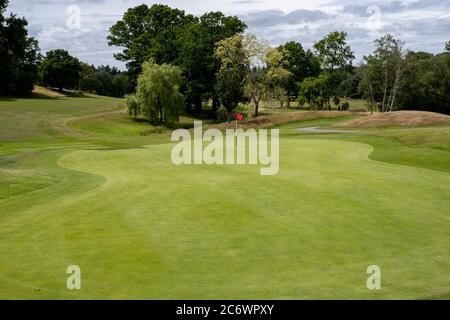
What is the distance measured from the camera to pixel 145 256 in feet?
47.4

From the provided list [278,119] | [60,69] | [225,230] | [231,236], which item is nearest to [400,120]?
[278,119]

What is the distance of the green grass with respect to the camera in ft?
41.1

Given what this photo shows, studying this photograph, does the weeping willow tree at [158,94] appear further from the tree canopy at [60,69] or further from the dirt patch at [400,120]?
the tree canopy at [60,69]

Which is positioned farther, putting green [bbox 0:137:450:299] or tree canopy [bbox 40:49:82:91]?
tree canopy [bbox 40:49:82:91]

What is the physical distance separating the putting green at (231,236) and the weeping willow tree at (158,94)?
60761 mm

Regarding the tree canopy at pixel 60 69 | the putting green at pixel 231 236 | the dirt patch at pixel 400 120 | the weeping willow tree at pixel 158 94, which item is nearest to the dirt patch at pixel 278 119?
the weeping willow tree at pixel 158 94

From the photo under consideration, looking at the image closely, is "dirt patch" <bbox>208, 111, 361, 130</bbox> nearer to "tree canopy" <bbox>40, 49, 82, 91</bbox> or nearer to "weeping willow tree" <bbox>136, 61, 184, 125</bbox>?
"weeping willow tree" <bbox>136, 61, 184, 125</bbox>

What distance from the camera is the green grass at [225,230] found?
41.1 feet

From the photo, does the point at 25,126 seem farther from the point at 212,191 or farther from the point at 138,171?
the point at 212,191

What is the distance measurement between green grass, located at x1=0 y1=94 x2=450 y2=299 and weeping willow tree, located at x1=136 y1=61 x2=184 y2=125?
55334 mm

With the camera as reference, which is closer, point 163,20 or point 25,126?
point 25,126

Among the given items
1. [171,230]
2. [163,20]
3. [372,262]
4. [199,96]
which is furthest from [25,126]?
[372,262]

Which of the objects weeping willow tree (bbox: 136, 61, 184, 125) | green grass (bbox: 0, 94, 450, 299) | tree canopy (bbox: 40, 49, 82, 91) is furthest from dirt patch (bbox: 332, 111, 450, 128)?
tree canopy (bbox: 40, 49, 82, 91)
